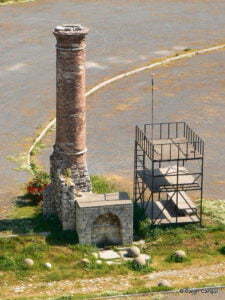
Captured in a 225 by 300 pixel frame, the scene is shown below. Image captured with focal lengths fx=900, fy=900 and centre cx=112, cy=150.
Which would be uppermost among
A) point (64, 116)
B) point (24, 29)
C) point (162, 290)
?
point (24, 29)

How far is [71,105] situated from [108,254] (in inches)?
343

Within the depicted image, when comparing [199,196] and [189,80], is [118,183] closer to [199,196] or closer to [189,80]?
[199,196]

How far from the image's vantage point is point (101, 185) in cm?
5822

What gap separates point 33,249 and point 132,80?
108 ft

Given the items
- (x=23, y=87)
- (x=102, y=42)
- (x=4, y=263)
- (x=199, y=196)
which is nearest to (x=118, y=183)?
(x=199, y=196)

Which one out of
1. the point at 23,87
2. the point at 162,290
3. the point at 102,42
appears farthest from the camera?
the point at 102,42

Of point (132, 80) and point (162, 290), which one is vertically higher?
point (132, 80)

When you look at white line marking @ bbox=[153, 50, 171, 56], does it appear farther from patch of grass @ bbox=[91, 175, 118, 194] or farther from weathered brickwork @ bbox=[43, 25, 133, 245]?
weathered brickwork @ bbox=[43, 25, 133, 245]

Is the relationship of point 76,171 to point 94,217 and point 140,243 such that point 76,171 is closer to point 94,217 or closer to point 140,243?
point 94,217

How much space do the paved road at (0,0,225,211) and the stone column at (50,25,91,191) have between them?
25.7 feet

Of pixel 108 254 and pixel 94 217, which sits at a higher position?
pixel 94 217

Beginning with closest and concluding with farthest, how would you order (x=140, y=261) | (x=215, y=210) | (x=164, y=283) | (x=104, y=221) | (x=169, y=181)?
(x=164, y=283) < (x=140, y=261) < (x=104, y=221) < (x=169, y=181) < (x=215, y=210)

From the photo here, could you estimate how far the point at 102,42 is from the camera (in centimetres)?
8894

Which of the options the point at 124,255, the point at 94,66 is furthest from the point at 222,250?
the point at 94,66
